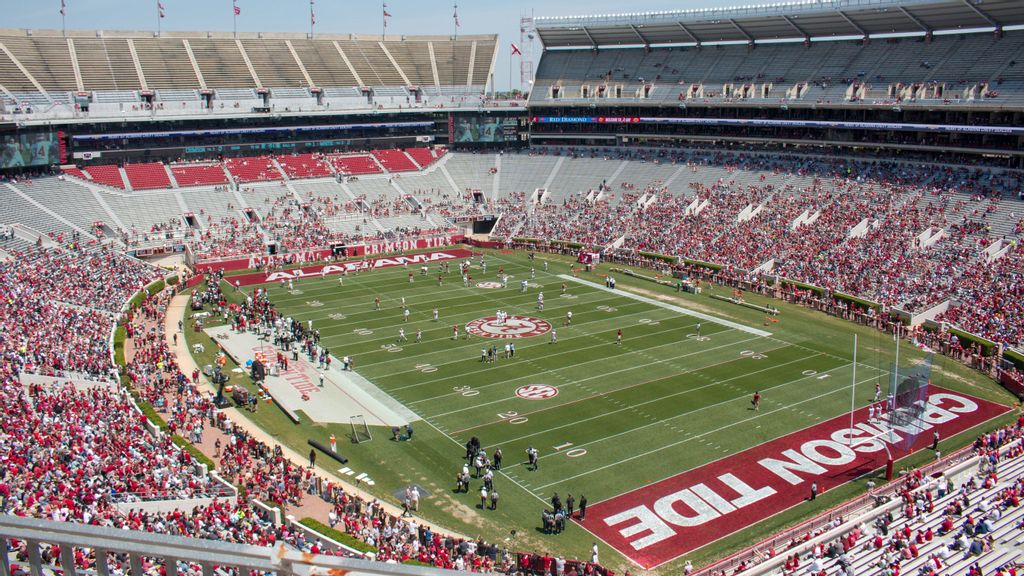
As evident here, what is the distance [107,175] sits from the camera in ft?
199

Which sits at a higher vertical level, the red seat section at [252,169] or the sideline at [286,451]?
the red seat section at [252,169]

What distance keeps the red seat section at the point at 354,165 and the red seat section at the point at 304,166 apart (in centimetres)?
106

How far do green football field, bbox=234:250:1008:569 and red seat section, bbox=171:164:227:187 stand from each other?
21425mm

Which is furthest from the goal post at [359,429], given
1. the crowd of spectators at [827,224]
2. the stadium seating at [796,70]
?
the stadium seating at [796,70]

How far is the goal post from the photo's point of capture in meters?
26.9

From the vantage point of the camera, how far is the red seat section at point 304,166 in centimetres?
6781

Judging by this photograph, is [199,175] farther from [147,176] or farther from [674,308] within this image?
[674,308]

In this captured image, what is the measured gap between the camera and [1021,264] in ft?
129

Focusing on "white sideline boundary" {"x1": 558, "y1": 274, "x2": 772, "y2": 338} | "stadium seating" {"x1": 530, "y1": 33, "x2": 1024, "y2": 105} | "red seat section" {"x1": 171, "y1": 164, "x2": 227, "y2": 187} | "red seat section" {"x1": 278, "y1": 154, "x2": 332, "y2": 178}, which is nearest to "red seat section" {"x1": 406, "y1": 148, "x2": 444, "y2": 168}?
"red seat section" {"x1": 278, "y1": 154, "x2": 332, "y2": 178}

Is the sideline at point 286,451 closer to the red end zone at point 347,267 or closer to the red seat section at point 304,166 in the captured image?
the red end zone at point 347,267

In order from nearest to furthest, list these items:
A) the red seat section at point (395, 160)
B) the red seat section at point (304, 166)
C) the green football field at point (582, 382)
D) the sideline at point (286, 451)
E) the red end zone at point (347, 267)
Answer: the sideline at point (286, 451) → the green football field at point (582, 382) → the red end zone at point (347, 267) → the red seat section at point (304, 166) → the red seat section at point (395, 160)

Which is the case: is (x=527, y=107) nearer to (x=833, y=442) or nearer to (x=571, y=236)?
(x=571, y=236)

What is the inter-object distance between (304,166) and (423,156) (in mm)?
11454

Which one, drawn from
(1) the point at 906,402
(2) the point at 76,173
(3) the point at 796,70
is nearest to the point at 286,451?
(1) the point at 906,402
